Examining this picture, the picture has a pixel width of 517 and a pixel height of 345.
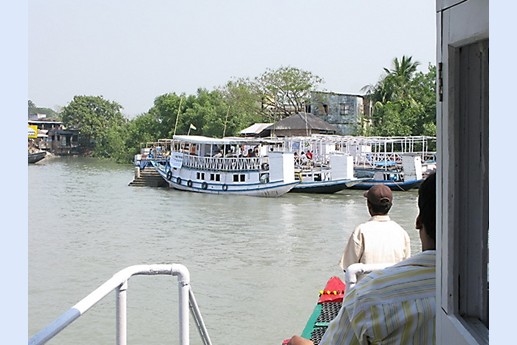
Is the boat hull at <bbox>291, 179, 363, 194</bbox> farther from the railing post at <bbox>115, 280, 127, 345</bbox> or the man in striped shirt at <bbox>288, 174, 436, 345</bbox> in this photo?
the man in striped shirt at <bbox>288, 174, 436, 345</bbox>

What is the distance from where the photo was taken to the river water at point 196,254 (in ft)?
27.9

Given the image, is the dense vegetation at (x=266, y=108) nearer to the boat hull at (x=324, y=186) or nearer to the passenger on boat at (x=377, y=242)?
the boat hull at (x=324, y=186)

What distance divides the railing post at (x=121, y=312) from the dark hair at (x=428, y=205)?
2.83 feet

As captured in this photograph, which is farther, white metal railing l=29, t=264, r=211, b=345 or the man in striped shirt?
white metal railing l=29, t=264, r=211, b=345

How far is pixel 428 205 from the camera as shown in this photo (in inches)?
51.8

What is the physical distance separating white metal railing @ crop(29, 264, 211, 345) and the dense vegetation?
2529 cm

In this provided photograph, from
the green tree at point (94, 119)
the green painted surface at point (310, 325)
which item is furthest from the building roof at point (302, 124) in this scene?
the green painted surface at point (310, 325)

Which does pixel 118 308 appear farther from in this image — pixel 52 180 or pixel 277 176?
pixel 52 180

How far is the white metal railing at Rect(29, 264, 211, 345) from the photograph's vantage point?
1.49 metres

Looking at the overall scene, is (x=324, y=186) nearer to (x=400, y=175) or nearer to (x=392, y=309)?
(x=400, y=175)

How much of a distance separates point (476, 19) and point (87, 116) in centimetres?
5946

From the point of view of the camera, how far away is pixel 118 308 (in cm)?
199

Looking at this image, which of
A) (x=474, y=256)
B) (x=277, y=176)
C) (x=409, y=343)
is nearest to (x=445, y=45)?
(x=474, y=256)

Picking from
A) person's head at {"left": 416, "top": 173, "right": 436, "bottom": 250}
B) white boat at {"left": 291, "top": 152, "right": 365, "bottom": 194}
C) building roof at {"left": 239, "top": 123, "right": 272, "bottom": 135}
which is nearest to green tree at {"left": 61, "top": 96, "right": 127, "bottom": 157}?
building roof at {"left": 239, "top": 123, "right": 272, "bottom": 135}
